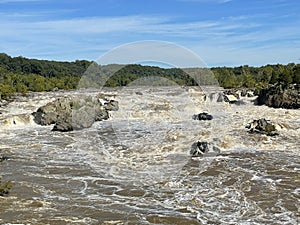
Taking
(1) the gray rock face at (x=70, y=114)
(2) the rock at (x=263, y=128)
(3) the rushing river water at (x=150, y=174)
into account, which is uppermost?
(1) the gray rock face at (x=70, y=114)

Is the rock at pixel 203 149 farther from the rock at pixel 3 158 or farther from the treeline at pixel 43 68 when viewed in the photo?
the treeline at pixel 43 68

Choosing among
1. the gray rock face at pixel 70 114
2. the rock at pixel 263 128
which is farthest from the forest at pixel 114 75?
the rock at pixel 263 128

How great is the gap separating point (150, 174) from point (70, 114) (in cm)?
1069

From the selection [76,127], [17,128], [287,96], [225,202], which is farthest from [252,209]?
[287,96]

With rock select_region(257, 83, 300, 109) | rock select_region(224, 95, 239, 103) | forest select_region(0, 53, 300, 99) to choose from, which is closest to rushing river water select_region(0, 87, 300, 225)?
forest select_region(0, 53, 300, 99)

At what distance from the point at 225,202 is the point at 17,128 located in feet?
51.8

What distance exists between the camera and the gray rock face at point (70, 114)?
70.7 feet

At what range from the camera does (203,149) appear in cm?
1559

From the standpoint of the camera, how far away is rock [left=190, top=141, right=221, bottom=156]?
15.4 meters

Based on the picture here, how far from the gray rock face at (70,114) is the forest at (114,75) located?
2.24 meters

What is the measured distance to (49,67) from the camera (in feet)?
277

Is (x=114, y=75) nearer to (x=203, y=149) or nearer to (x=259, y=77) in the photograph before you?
(x=203, y=149)

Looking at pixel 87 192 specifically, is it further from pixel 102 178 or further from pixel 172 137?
pixel 172 137

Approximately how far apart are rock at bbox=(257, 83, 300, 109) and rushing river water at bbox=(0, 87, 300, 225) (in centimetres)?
438
